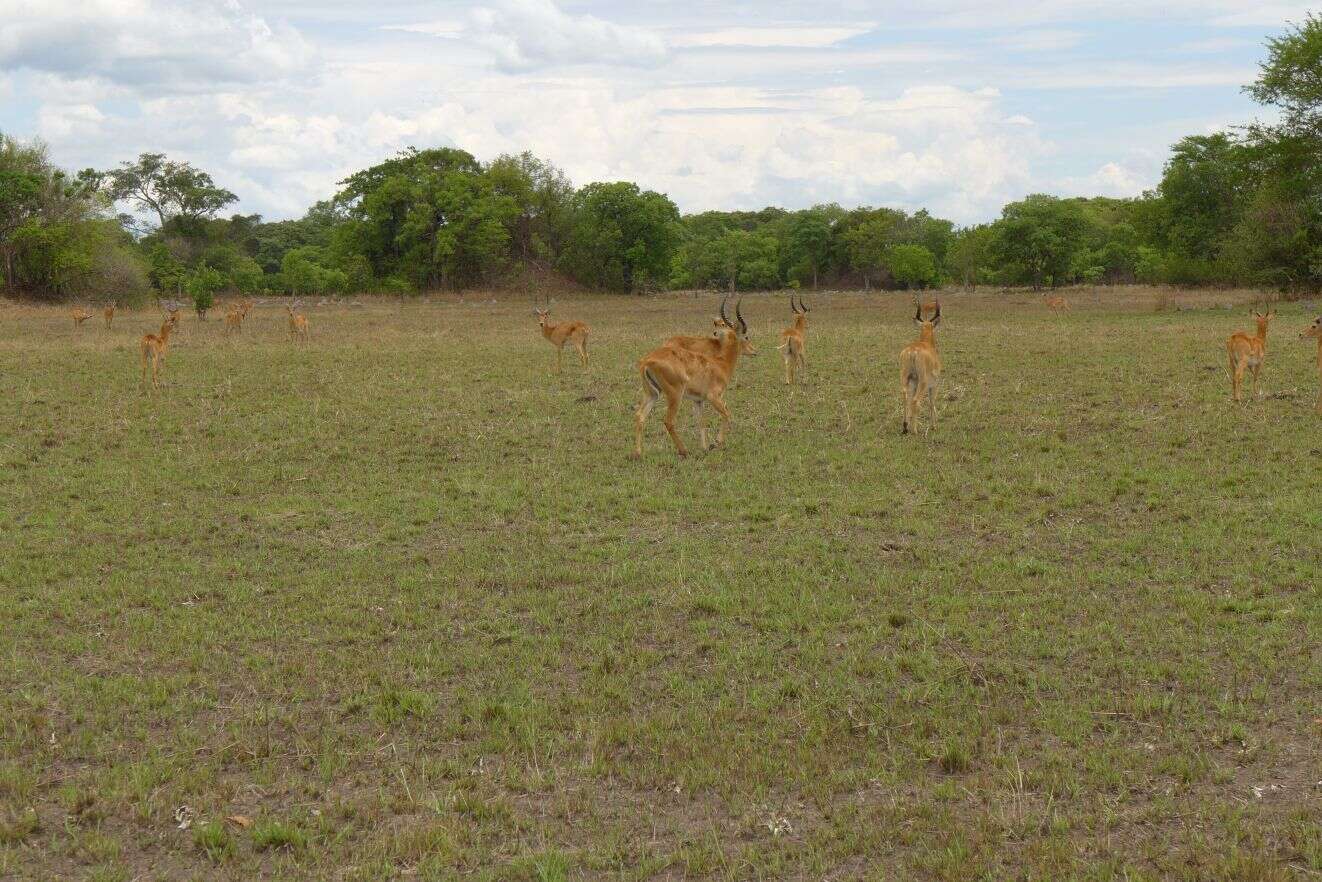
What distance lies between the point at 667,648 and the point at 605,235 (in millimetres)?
64111

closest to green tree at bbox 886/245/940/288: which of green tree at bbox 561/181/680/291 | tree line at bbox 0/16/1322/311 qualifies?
tree line at bbox 0/16/1322/311

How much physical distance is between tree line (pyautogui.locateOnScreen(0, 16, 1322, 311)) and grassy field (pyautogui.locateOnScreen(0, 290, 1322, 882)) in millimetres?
24772

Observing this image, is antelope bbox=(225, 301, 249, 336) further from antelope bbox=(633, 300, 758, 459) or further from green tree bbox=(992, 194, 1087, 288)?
green tree bbox=(992, 194, 1087, 288)

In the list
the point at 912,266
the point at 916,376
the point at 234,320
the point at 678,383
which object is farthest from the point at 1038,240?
the point at 678,383

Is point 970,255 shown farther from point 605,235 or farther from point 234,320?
point 234,320

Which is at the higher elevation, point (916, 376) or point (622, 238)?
point (622, 238)

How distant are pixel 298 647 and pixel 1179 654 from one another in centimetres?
554

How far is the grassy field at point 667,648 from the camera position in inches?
200

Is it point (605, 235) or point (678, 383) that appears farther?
point (605, 235)

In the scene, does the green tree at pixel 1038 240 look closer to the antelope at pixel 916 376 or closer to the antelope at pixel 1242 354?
the antelope at pixel 1242 354

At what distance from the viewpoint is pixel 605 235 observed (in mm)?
70000

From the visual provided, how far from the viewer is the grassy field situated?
509 cm

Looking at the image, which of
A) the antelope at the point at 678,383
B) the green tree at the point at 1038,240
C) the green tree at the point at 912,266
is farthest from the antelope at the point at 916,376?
the green tree at the point at 912,266

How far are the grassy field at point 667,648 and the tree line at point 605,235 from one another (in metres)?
24.8
